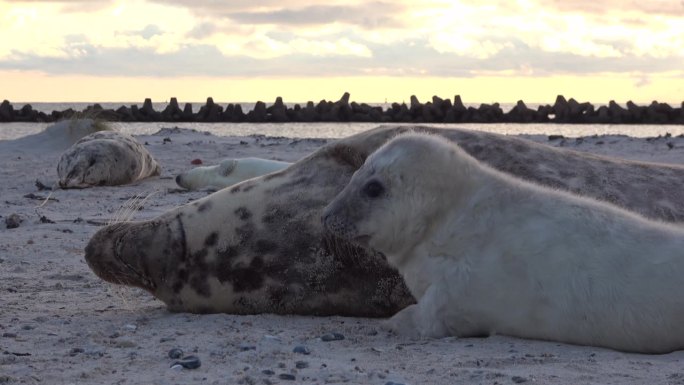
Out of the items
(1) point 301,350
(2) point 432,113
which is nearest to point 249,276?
(1) point 301,350

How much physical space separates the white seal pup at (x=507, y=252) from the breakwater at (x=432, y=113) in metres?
39.0

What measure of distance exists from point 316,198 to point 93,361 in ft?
4.99

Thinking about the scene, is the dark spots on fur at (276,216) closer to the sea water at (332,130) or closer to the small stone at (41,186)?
the small stone at (41,186)

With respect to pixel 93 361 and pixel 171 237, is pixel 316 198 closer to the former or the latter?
pixel 171 237

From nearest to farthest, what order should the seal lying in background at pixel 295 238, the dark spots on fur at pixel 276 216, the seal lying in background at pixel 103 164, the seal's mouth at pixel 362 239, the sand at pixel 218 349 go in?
the sand at pixel 218 349
the seal's mouth at pixel 362 239
the seal lying in background at pixel 295 238
the dark spots on fur at pixel 276 216
the seal lying in background at pixel 103 164

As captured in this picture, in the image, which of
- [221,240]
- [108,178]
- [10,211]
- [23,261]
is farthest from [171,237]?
[108,178]

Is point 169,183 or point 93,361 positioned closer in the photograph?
point 93,361

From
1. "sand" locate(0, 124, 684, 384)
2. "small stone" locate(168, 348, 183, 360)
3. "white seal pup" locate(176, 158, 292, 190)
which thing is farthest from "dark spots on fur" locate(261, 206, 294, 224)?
"white seal pup" locate(176, 158, 292, 190)

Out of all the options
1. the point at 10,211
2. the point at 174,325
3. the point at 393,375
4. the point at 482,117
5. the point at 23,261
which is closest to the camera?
the point at 393,375

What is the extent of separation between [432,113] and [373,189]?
132 feet

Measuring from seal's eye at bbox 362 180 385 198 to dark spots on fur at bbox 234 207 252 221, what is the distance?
967mm

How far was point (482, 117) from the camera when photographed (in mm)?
43500

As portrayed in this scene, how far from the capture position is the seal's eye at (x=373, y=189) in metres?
4.29

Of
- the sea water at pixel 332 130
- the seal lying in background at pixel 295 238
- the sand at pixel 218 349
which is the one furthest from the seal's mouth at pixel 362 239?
the sea water at pixel 332 130
